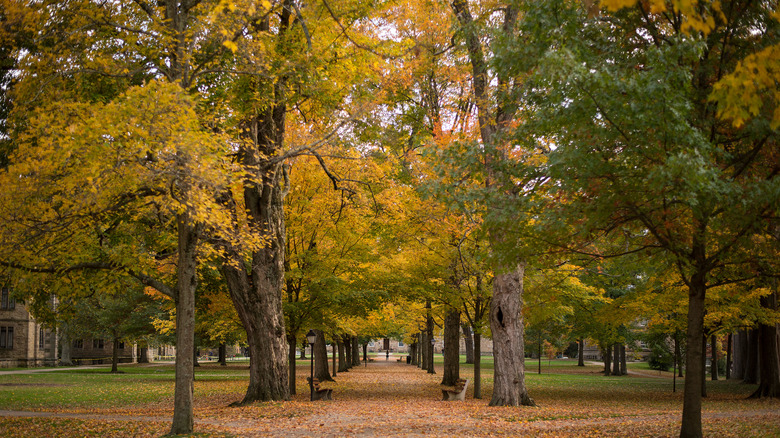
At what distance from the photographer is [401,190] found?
19.7 metres

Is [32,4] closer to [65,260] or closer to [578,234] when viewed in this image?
[65,260]

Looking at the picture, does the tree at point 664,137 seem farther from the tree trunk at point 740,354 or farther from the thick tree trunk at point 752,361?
the tree trunk at point 740,354

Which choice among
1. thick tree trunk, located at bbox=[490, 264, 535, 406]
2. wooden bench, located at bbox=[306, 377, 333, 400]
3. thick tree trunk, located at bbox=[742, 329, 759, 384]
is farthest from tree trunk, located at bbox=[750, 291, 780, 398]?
wooden bench, located at bbox=[306, 377, 333, 400]

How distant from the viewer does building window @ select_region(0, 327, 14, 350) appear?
155ft

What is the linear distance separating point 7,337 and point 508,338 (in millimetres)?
46426

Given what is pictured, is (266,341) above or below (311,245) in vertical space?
below

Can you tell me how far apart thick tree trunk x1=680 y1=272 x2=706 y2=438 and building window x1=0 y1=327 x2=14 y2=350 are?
171ft

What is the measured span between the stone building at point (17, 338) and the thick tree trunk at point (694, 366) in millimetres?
49964

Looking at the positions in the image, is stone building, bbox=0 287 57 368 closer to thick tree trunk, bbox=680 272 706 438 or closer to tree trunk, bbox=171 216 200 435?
tree trunk, bbox=171 216 200 435

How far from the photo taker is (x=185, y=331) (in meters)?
10.4

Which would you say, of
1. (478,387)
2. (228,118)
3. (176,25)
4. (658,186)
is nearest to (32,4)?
(176,25)

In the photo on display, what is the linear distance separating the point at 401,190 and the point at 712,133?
40.2 ft

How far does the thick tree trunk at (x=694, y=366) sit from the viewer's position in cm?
869

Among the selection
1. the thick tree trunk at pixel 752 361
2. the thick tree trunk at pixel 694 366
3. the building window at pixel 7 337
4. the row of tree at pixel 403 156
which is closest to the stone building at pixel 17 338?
the building window at pixel 7 337
